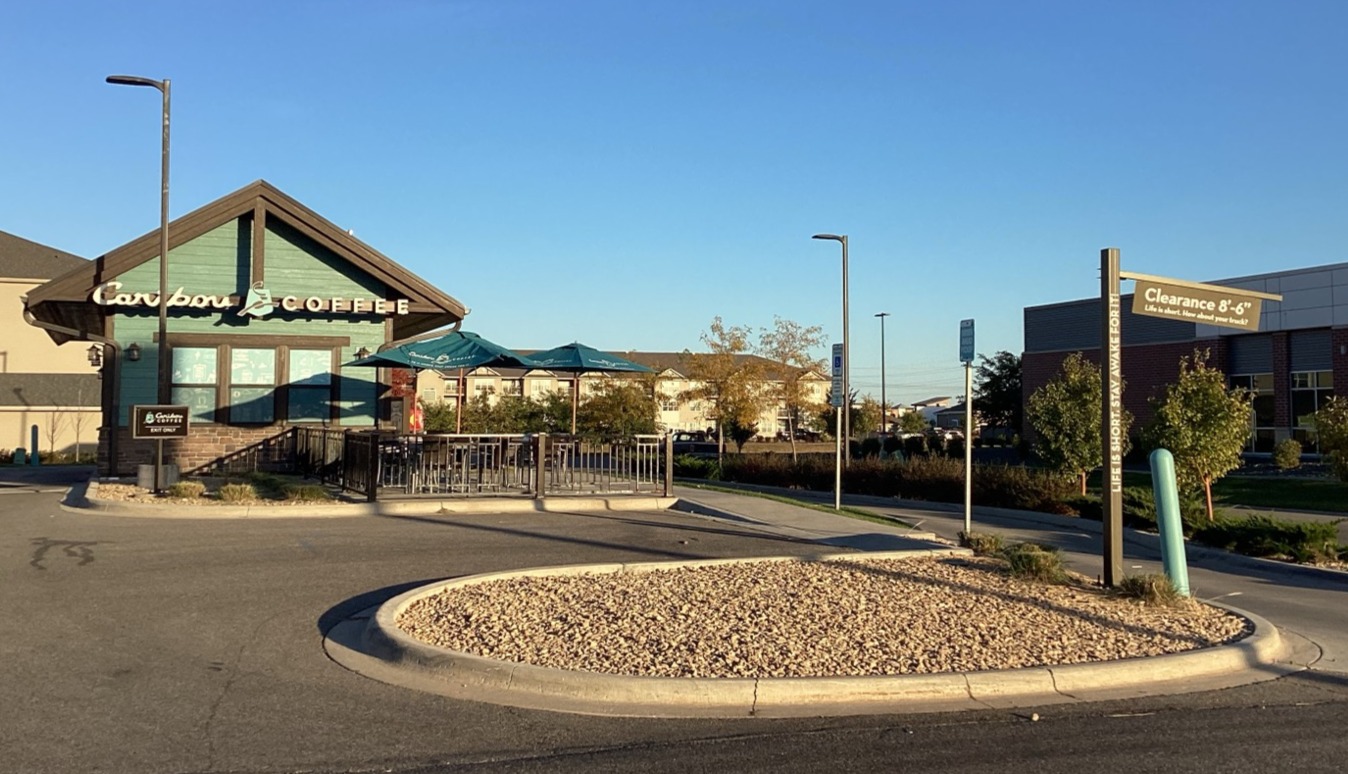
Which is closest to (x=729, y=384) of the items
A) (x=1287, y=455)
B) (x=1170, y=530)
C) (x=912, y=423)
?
(x=1287, y=455)

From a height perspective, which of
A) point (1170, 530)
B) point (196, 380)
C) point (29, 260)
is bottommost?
point (1170, 530)

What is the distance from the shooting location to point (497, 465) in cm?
1816

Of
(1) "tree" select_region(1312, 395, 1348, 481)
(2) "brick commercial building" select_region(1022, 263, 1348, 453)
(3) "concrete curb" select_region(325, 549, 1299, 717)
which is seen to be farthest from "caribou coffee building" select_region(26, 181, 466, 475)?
(2) "brick commercial building" select_region(1022, 263, 1348, 453)

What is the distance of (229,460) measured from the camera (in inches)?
869

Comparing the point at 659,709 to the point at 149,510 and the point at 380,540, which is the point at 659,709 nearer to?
the point at 380,540

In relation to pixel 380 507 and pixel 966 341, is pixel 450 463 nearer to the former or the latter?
pixel 380 507

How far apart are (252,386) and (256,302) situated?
1.84 m

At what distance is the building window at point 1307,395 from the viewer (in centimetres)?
3800

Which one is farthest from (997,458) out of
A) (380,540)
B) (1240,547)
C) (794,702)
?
(794,702)

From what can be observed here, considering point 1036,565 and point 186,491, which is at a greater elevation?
point 186,491

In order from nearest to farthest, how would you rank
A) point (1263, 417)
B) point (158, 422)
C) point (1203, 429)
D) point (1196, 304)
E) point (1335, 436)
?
1. point (1196, 304)
2. point (1335, 436)
3. point (1203, 429)
4. point (158, 422)
5. point (1263, 417)

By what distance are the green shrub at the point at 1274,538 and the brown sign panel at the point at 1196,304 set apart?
478 centimetres

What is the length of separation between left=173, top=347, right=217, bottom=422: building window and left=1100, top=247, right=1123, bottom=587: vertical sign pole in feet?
59.9

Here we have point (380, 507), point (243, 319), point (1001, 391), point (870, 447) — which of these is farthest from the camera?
point (1001, 391)
